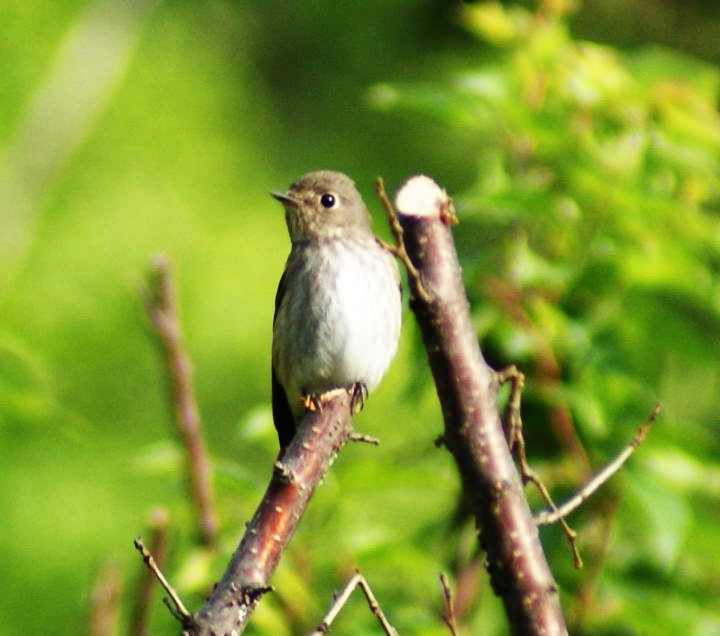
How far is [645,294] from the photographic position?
4559 mm

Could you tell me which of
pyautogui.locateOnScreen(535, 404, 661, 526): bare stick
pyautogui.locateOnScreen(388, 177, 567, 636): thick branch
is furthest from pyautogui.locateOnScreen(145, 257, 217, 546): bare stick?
pyautogui.locateOnScreen(535, 404, 661, 526): bare stick

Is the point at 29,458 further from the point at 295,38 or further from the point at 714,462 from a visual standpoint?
the point at 714,462

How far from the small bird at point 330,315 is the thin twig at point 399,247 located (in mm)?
1439

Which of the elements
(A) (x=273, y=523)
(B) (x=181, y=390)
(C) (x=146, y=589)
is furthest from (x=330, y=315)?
(A) (x=273, y=523)

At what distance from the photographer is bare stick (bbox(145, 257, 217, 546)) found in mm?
3998

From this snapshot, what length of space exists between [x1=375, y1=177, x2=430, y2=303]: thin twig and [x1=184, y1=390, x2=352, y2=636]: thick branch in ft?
1.07

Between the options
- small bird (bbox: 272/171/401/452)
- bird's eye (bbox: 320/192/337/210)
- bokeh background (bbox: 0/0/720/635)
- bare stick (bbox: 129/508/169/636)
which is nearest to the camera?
bare stick (bbox: 129/508/169/636)

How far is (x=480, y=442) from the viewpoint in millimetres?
3186

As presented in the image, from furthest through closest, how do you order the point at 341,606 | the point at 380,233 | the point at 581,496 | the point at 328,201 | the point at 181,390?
1. the point at 380,233
2. the point at 328,201
3. the point at 181,390
4. the point at 581,496
5. the point at 341,606

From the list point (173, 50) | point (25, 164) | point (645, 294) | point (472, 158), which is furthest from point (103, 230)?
point (645, 294)

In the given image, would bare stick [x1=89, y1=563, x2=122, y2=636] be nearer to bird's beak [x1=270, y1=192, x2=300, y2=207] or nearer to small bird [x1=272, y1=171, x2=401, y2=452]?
small bird [x1=272, y1=171, x2=401, y2=452]

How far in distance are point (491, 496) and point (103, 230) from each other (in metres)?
6.54

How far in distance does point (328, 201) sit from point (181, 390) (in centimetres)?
142

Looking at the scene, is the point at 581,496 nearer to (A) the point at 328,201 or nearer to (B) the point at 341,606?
(B) the point at 341,606
